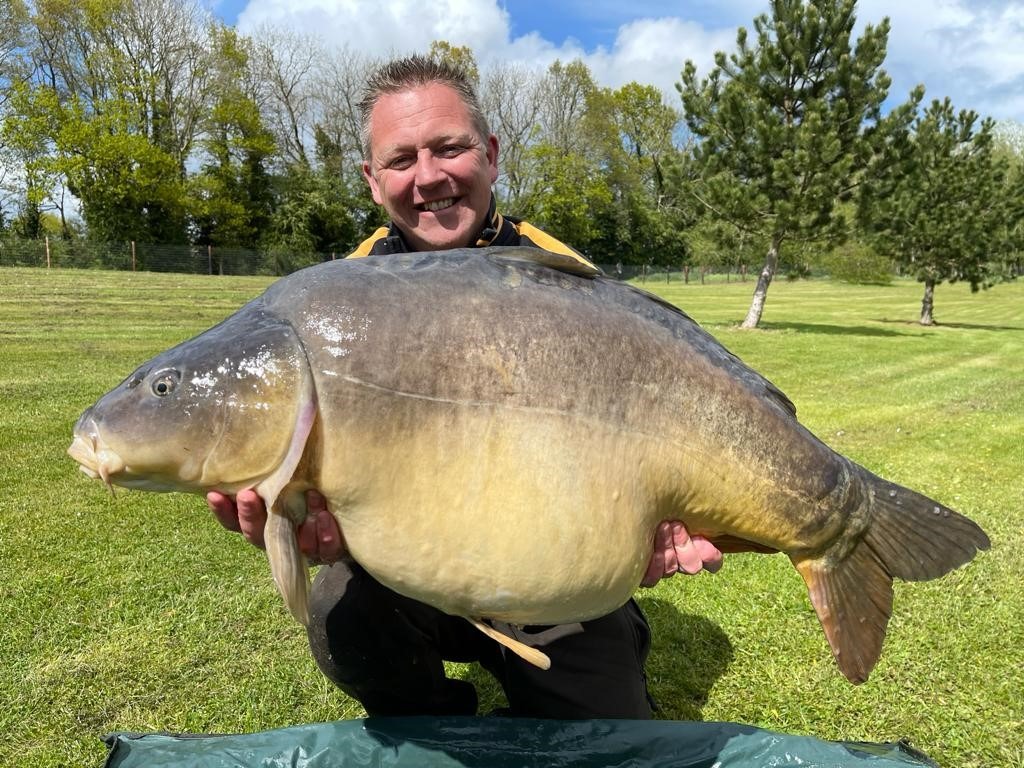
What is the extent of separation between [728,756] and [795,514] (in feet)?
3.28

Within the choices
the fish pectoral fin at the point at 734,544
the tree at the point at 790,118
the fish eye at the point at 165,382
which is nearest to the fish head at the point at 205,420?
the fish eye at the point at 165,382

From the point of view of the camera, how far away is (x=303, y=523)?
5.03 ft

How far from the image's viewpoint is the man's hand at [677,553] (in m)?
1.77

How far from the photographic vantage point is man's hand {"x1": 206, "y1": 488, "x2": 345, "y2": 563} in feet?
4.84

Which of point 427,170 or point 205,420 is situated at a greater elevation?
point 427,170

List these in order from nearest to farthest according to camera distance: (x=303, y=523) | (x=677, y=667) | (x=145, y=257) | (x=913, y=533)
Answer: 1. (x=303, y=523)
2. (x=913, y=533)
3. (x=677, y=667)
4. (x=145, y=257)

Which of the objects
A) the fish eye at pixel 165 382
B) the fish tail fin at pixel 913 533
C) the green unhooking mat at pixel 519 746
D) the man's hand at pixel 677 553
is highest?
the fish eye at pixel 165 382

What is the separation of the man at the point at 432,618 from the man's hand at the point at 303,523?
744 mm

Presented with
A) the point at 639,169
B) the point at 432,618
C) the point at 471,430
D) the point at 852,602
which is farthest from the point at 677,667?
the point at 639,169

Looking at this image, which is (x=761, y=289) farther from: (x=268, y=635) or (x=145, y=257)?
(x=145, y=257)

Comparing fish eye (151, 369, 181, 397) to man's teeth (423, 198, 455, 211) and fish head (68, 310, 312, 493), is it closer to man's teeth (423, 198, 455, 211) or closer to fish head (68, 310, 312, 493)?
fish head (68, 310, 312, 493)

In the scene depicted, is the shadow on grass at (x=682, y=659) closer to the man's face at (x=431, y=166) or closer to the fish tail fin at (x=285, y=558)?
the fish tail fin at (x=285, y=558)

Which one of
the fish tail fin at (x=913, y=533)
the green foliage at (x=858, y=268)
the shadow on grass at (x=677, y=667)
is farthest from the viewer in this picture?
the green foliage at (x=858, y=268)

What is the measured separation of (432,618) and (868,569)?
52.2 inches
